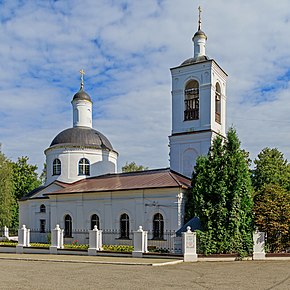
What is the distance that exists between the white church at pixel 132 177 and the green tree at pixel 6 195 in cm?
864

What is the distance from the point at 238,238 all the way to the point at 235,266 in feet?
12.1

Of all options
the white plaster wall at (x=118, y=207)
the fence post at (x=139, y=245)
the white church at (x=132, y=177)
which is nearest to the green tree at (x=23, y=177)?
the white church at (x=132, y=177)

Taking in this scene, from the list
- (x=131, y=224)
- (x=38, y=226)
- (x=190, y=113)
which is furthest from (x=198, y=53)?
(x=38, y=226)

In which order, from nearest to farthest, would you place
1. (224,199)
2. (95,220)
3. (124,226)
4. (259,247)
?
(259,247) → (224,199) → (124,226) → (95,220)

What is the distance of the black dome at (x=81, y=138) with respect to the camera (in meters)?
35.0

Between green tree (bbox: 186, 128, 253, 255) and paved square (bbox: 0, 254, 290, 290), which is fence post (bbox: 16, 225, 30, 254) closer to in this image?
paved square (bbox: 0, 254, 290, 290)

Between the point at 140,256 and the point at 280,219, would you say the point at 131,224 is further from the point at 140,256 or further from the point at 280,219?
the point at 280,219

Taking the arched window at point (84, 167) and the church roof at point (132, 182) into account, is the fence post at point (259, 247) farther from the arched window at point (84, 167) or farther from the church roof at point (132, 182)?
the arched window at point (84, 167)

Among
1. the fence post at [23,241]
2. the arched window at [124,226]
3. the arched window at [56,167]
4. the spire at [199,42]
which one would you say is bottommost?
the fence post at [23,241]

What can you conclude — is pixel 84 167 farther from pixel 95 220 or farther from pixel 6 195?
pixel 6 195

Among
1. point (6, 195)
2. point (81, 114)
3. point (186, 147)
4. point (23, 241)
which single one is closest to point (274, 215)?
point (186, 147)

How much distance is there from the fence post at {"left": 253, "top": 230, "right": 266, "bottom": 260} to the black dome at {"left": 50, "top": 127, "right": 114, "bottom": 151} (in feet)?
56.7

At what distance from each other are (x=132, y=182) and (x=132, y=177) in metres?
1.32

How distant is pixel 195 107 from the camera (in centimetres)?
3038
